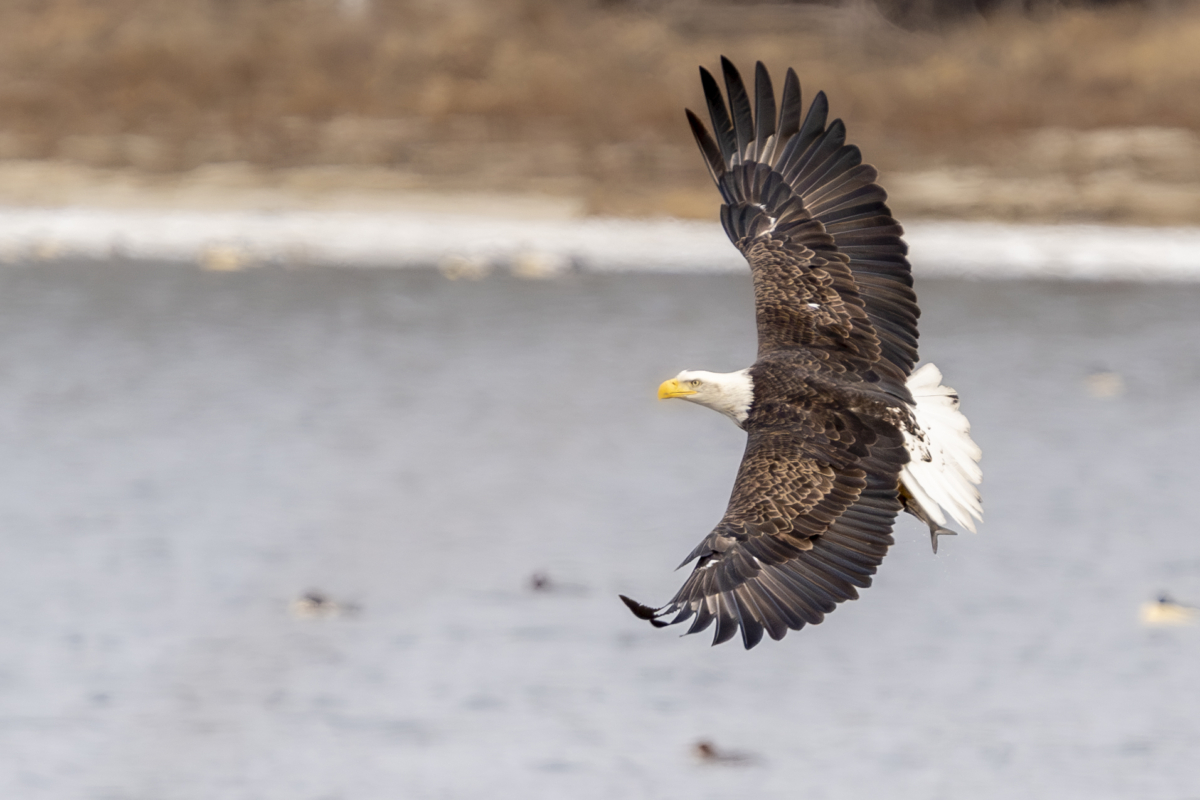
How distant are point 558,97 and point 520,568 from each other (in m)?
10.4

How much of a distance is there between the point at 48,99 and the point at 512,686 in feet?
43.4

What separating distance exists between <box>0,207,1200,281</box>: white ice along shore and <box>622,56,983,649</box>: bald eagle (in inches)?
521

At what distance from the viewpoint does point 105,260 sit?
20062 mm

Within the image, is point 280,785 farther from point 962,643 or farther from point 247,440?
point 247,440

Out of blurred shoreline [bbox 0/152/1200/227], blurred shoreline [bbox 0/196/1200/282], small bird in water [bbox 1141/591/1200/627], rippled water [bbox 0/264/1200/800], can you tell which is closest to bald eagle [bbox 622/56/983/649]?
rippled water [bbox 0/264/1200/800]

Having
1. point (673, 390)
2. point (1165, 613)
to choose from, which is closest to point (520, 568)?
point (1165, 613)

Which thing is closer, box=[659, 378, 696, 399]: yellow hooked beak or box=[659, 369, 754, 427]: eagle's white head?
box=[659, 369, 754, 427]: eagle's white head

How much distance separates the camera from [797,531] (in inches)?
228

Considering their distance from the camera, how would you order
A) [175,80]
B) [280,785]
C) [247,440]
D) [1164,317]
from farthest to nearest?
[175,80], [1164,317], [247,440], [280,785]

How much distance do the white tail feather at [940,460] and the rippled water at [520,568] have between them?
3465 millimetres

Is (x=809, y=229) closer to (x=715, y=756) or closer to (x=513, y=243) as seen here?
(x=715, y=756)

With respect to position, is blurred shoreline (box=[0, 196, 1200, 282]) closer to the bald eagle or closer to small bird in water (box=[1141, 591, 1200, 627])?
small bird in water (box=[1141, 591, 1200, 627])

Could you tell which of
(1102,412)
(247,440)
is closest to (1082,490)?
(1102,412)

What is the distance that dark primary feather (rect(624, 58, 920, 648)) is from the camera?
18.5 feet
